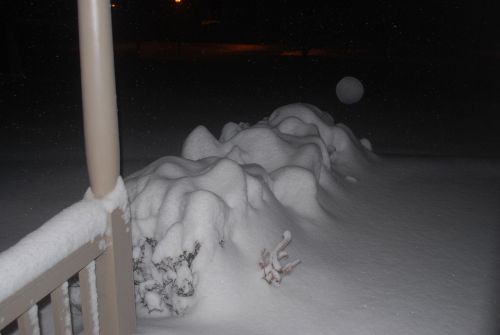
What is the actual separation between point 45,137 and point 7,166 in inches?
79.1

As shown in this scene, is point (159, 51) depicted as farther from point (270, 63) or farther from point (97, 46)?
point (97, 46)

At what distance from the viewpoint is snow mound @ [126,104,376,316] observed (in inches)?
123

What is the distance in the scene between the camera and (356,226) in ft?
14.6

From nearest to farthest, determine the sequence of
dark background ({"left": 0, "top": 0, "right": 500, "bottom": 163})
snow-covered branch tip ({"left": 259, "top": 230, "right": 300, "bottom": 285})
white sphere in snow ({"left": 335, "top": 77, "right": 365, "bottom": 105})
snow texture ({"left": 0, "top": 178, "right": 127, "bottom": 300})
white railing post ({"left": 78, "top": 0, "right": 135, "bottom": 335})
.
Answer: snow texture ({"left": 0, "top": 178, "right": 127, "bottom": 300}) → white railing post ({"left": 78, "top": 0, "right": 135, "bottom": 335}) → snow-covered branch tip ({"left": 259, "top": 230, "right": 300, "bottom": 285}) → dark background ({"left": 0, "top": 0, "right": 500, "bottom": 163}) → white sphere in snow ({"left": 335, "top": 77, "right": 365, "bottom": 105})

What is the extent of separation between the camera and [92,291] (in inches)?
80.7

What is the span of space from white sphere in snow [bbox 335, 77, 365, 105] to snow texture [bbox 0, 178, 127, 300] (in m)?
10.9

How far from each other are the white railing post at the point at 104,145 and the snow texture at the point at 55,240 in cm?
8

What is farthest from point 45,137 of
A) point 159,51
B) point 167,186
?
point 159,51

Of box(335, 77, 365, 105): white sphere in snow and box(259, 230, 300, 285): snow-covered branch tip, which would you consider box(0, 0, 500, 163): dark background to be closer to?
box(335, 77, 365, 105): white sphere in snow

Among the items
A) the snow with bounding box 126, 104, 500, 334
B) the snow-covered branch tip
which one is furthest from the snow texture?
the snow-covered branch tip

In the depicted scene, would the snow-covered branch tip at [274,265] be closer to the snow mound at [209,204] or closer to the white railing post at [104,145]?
the snow mound at [209,204]

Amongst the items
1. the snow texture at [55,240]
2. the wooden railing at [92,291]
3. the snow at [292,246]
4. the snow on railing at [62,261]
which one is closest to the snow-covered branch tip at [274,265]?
the snow at [292,246]

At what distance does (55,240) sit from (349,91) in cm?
1149

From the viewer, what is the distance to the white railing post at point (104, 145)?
1910 millimetres
